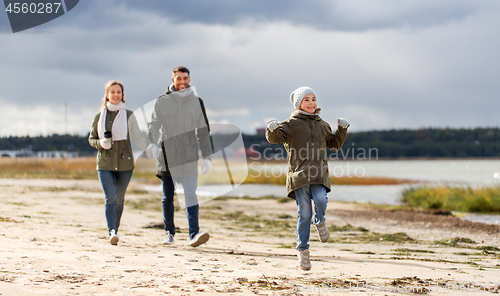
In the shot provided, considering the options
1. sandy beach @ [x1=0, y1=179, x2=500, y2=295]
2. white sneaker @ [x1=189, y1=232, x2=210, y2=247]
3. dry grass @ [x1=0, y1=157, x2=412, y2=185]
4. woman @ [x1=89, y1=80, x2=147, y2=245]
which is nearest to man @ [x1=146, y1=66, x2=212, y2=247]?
white sneaker @ [x1=189, y1=232, x2=210, y2=247]

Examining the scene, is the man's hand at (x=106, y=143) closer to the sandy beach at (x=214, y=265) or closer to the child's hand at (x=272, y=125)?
the sandy beach at (x=214, y=265)

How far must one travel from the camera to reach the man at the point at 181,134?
18.4ft

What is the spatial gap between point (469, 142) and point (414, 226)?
9239cm

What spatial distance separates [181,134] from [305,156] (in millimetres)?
1802

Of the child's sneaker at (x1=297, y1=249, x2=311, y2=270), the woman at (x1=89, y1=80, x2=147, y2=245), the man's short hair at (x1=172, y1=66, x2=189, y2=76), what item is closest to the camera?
the child's sneaker at (x1=297, y1=249, x2=311, y2=270)

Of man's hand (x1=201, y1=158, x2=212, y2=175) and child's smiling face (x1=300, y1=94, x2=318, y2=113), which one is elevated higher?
child's smiling face (x1=300, y1=94, x2=318, y2=113)

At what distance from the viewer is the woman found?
573 centimetres

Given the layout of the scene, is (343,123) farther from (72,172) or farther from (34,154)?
(72,172)

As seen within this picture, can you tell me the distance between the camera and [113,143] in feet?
18.9

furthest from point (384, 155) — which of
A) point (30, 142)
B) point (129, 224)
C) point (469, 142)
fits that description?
point (129, 224)

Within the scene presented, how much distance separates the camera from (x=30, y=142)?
17766 mm

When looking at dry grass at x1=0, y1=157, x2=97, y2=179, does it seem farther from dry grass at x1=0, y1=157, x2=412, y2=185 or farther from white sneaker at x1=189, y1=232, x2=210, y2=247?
white sneaker at x1=189, y1=232, x2=210, y2=247

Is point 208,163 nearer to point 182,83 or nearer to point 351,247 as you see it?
point 182,83

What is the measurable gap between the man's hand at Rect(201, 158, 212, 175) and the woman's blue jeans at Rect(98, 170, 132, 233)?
1.04 meters
